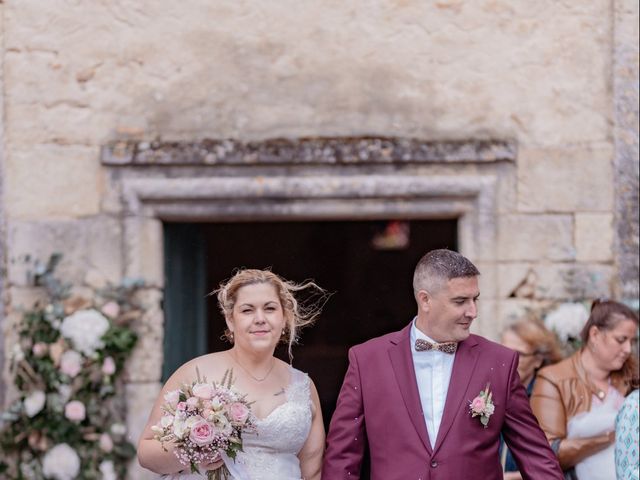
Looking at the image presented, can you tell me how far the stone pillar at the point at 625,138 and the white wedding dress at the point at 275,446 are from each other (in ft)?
9.10

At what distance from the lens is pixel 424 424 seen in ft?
14.1

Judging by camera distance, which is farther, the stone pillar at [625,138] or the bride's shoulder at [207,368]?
the stone pillar at [625,138]

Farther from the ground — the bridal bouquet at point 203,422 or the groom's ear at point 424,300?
the groom's ear at point 424,300

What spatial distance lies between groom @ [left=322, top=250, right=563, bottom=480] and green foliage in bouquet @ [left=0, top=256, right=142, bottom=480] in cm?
245

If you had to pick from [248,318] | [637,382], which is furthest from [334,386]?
[248,318]

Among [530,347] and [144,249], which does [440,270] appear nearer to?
[530,347]

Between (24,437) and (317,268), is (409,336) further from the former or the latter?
(317,268)

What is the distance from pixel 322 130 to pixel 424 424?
270cm

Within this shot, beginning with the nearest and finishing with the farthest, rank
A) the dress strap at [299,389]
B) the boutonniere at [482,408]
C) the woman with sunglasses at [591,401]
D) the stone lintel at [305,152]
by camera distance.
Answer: the boutonniere at [482,408], the dress strap at [299,389], the woman with sunglasses at [591,401], the stone lintel at [305,152]

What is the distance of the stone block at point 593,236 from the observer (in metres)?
6.64

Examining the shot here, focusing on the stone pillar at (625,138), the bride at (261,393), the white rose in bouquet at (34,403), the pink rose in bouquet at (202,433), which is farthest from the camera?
the stone pillar at (625,138)

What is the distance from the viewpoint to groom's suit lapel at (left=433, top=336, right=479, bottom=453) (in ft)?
14.0

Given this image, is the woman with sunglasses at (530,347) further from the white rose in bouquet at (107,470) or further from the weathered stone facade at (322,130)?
the white rose in bouquet at (107,470)

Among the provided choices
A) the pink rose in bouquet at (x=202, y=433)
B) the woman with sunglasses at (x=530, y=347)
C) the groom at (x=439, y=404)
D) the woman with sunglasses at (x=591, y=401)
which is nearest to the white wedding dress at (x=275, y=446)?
the groom at (x=439, y=404)
